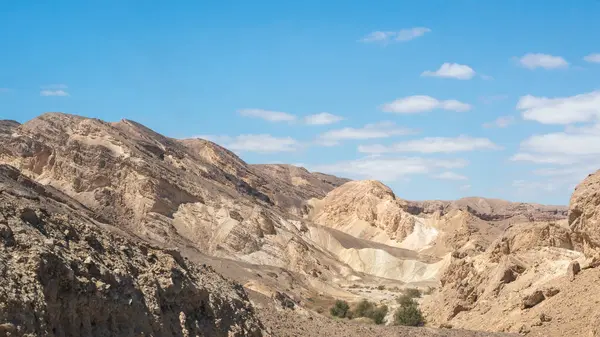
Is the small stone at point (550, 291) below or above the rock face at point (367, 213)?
below

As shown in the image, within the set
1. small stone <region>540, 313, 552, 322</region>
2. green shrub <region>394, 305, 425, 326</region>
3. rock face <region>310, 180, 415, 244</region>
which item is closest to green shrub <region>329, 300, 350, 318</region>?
green shrub <region>394, 305, 425, 326</region>

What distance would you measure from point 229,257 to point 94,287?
50.0 meters

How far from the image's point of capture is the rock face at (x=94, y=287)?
39.4 ft

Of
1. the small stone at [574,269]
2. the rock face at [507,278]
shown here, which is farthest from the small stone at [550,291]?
the small stone at [574,269]

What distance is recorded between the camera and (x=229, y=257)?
63.2 metres

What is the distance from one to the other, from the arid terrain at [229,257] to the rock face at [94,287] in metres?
0.03

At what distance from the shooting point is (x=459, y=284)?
3350 centimetres

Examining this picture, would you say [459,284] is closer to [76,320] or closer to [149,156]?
[76,320]

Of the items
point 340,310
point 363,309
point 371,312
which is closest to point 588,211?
point 371,312

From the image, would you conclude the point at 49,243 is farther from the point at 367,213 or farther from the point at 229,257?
the point at 367,213

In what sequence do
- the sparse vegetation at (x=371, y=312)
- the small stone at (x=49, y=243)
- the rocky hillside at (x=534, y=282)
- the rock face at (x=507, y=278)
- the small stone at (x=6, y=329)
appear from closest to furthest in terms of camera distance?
1. the small stone at (x=6, y=329)
2. the small stone at (x=49, y=243)
3. the rocky hillside at (x=534, y=282)
4. the rock face at (x=507, y=278)
5. the sparse vegetation at (x=371, y=312)

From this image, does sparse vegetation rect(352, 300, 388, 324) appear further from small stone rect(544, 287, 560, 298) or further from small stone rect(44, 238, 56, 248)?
small stone rect(44, 238, 56, 248)

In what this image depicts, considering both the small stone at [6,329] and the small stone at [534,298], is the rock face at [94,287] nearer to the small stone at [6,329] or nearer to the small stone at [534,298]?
the small stone at [6,329]

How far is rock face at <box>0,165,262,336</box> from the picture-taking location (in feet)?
39.4
